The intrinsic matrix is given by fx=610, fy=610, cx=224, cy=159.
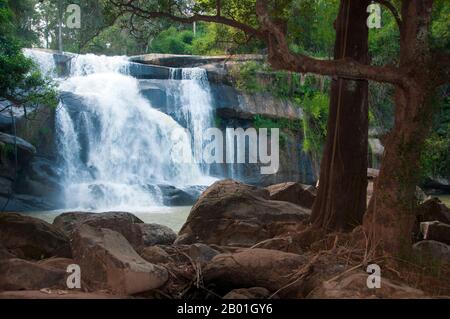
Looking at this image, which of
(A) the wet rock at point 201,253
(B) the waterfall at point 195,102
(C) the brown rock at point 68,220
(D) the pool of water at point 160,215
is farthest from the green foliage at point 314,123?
(A) the wet rock at point 201,253

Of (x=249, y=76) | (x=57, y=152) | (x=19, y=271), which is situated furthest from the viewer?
(x=249, y=76)

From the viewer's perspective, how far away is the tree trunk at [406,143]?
6.48 m

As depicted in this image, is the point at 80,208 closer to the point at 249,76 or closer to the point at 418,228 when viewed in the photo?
the point at 249,76

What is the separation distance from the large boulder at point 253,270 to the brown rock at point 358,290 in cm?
67

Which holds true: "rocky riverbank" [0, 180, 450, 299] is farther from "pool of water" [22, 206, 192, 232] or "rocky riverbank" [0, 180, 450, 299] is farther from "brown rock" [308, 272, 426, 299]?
"pool of water" [22, 206, 192, 232]

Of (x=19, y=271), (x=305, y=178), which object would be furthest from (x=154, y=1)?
(x=305, y=178)

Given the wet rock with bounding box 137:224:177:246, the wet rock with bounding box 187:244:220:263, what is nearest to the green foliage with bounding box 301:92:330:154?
the wet rock with bounding box 137:224:177:246

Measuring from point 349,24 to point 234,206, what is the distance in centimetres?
347

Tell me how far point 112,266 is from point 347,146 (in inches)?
169

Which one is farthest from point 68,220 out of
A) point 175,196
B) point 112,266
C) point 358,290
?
point 175,196

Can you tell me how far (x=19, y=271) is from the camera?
19.4ft

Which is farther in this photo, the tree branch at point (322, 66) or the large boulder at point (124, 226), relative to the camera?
the large boulder at point (124, 226)

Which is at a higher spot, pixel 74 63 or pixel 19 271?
pixel 74 63
